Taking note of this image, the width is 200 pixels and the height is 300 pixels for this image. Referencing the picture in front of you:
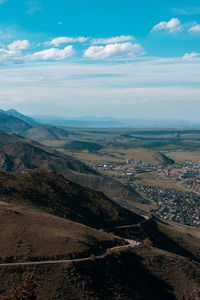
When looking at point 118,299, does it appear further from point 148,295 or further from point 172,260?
point 172,260

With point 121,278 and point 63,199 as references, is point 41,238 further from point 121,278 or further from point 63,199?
point 63,199

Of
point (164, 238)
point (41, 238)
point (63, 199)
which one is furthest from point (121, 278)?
point (63, 199)

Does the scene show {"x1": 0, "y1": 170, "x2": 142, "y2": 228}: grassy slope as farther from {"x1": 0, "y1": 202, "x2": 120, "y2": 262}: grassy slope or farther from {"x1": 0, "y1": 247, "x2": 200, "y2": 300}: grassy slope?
{"x1": 0, "y1": 247, "x2": 200, "y2": 300}: grassy slope

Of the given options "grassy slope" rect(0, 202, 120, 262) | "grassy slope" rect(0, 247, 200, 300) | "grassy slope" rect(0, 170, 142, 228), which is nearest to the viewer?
"grassy slope" rect(0, 247, 200, 300)

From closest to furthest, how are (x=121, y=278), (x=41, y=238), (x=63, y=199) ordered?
(x=121, y=278) → (x=41, y=238) → (x=63, y=199)

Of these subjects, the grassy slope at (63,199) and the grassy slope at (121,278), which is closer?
the grassy slope at (121,278)

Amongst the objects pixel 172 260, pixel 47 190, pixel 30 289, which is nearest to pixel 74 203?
pixel 47 190

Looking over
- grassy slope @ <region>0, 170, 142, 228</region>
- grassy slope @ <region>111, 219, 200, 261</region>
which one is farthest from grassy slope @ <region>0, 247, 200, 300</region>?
grassy slope @ <region>0, 170, 142, 228</region>

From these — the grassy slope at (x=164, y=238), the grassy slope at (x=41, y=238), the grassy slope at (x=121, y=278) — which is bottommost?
the grassy slope at (x=164, y=238)

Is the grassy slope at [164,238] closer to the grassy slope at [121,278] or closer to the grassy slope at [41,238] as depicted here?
the grassy slope at [121,278]

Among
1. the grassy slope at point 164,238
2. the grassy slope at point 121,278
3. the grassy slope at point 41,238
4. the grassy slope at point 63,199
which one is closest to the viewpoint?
the grassy slope at point 121,278

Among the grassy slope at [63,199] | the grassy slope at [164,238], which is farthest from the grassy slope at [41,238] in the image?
the grassy slope at [164,238]

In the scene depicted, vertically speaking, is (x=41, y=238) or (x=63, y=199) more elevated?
(x=41, y=238)
